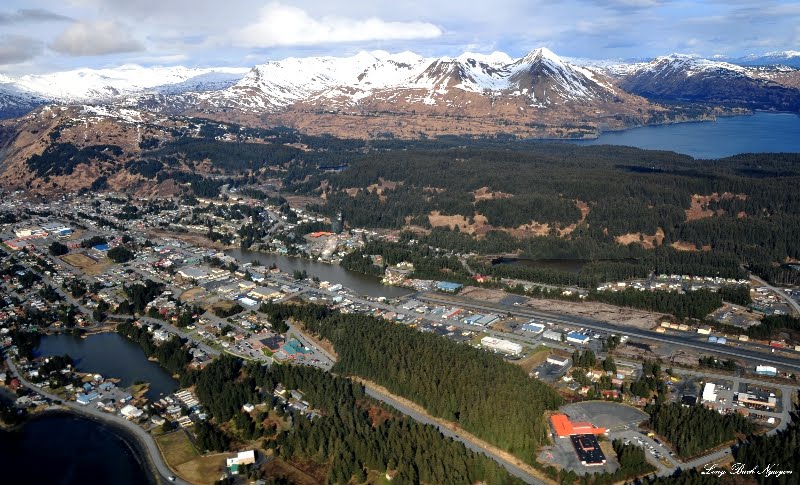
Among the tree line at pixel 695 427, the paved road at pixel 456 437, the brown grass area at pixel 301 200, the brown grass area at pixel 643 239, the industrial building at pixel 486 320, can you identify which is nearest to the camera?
the paved road at pixel 456 437

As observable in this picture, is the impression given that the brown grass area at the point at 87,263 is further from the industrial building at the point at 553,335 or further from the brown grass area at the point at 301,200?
the industrial building at the point at 553,335

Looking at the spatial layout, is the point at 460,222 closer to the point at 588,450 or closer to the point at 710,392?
the point at 710,392

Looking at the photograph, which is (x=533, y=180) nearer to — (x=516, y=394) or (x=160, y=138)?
(x=516, y=394)

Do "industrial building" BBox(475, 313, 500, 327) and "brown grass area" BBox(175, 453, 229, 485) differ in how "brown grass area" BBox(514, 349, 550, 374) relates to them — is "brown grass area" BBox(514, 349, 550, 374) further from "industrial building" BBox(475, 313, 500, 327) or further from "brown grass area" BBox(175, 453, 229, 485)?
"brown grass area" BBox(175, 453, 229, 485)

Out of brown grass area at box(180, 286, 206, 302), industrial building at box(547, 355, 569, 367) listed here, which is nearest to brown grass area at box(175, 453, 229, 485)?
industrial building at box(547, 355, 569, 367)

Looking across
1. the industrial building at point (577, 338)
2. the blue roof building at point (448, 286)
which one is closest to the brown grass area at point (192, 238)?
the blue roof building at point (448, 286)

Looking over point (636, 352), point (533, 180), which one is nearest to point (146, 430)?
point (636, 352)
